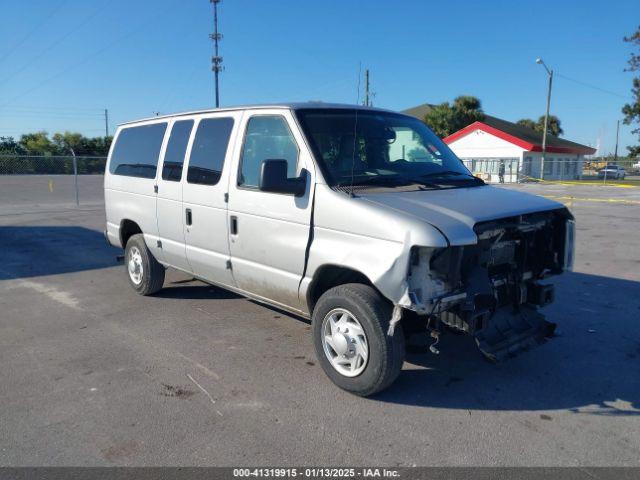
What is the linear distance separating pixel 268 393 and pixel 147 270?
3.04m

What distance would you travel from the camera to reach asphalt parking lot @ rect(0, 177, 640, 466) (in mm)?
3256

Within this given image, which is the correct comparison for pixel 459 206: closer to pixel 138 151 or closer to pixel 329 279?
pixel 329 279

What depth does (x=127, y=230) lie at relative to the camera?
697 centimetres

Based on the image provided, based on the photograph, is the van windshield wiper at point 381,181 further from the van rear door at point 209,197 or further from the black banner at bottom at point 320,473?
the black banner at bottom at point 320,473

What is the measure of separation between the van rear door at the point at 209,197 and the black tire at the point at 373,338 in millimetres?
1609

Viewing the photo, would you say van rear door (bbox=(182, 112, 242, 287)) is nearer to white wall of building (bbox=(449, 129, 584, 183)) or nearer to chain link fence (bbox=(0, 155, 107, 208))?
chain link fence (bbox=(0, 155, 107, 208))

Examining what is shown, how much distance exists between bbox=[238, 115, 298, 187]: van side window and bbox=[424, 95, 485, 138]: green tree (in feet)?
148

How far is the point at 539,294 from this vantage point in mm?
4301

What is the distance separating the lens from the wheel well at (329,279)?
407cm

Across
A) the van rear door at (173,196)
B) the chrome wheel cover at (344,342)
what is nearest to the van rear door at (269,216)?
the chrome wheel cover at (344,342)

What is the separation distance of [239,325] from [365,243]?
232 cm

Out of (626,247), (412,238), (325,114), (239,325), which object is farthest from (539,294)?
(626,247)

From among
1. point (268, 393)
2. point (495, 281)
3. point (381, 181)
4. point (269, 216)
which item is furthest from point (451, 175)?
point (268, 393)

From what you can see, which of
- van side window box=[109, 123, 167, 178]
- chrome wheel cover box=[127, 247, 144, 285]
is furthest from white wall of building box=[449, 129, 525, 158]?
chrome wheel cover box=[127, 247, 144, 285]
